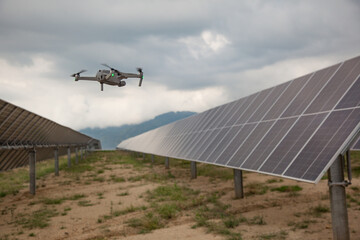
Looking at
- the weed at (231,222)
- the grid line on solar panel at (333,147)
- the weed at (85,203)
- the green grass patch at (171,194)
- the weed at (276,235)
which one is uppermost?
the grid line on solar panel at (333,147)

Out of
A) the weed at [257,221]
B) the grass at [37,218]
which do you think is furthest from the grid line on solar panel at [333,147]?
the grass at [37,218]

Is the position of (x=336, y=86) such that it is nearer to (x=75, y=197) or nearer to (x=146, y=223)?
(x=146, y=223)

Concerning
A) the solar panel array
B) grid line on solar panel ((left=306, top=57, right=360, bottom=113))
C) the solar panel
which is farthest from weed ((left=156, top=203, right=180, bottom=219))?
the solar panel array

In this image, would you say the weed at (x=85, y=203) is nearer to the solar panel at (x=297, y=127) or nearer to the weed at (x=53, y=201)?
the weed at (x=53, y=201)

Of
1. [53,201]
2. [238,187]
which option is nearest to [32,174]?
[53,201]

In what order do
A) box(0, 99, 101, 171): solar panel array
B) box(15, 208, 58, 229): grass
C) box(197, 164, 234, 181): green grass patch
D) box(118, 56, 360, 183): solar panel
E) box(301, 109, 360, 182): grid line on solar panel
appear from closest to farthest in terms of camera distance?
box(301, 109, 360, 182): grid line on solar panel < box(118, 56, 360, 183): solar panel < box(15, 208, 58, 229): grass < box(0, 99, 101, 171): solar panel array < box(197, 164, 234, 181): green grass patch

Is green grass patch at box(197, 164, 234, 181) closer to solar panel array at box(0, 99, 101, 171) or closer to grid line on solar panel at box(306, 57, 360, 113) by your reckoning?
grid line on solar panel at box(306, 57, 360, 113)
